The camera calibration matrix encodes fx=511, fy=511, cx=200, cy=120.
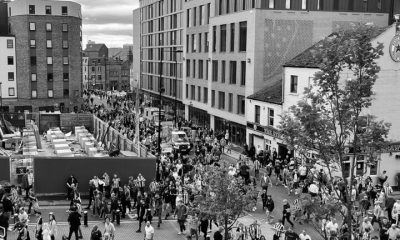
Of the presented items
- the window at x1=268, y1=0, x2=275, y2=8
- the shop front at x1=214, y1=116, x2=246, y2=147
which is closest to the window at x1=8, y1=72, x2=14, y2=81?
the shop front at x1=214, y1=116, x2=246, y2=147

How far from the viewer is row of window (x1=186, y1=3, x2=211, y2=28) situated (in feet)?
191

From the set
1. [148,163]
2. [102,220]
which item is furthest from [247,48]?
[102,220]

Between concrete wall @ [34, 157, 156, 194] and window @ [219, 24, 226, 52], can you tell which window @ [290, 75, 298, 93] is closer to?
concrete wall @ [34, 157, 156, 194]

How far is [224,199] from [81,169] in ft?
40.5

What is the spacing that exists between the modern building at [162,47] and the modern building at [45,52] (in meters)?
13.9

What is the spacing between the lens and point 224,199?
19594 millimetres

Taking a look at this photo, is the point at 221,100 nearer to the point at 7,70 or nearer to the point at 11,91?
the point at 11,91

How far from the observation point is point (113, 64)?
→ 161875mm

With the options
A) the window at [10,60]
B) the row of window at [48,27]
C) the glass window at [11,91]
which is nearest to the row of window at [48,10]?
the row of window at [48,27]

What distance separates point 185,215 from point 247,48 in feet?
84.1

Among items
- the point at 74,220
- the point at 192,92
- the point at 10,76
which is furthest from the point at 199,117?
the point at 74,220

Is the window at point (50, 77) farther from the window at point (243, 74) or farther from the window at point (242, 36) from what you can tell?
the window at point (243, 74)

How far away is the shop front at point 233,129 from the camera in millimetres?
48037

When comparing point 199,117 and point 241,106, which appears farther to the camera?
point 199,117
